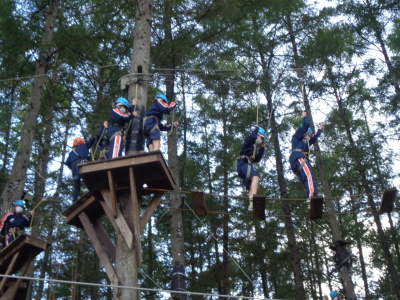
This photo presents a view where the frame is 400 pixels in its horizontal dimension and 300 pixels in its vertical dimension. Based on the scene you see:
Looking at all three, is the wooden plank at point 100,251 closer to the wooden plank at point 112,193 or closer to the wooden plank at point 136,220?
the wooden plank at point 136,220

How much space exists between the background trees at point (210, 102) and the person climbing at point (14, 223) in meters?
0.33

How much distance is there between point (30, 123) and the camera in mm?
9859

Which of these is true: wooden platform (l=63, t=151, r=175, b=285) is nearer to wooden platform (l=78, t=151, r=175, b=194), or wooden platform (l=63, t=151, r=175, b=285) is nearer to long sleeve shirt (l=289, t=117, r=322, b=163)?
wooden platform (l=78, t=151, r=175, b=194)

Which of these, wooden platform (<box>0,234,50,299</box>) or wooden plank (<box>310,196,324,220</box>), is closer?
wooden plank (<box>310,196,324,220</box>)

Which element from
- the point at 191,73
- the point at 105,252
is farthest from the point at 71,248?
the point at 105,252

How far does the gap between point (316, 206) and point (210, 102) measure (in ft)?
39.3

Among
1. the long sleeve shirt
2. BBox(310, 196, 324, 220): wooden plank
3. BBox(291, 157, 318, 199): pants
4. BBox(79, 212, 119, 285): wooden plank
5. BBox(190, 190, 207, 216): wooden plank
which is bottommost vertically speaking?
BBox(79, 212, 119, 285): wooden plank

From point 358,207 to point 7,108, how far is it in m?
11.4

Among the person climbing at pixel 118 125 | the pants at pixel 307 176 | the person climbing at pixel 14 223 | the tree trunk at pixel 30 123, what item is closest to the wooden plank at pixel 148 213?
the person climbing at pixel 118 125

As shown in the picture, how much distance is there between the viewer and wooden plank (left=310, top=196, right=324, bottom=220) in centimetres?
649

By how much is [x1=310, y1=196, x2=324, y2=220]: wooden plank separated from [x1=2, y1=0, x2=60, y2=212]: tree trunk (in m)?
5.60

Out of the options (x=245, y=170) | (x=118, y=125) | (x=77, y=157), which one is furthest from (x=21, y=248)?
(x=245, y=170)

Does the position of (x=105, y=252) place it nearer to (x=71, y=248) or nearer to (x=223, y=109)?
(x=71, y=248)

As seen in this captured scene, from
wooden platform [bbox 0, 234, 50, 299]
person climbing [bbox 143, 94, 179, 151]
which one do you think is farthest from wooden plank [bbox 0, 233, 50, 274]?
person climbing [bbox 143, 94, 179, 151]
